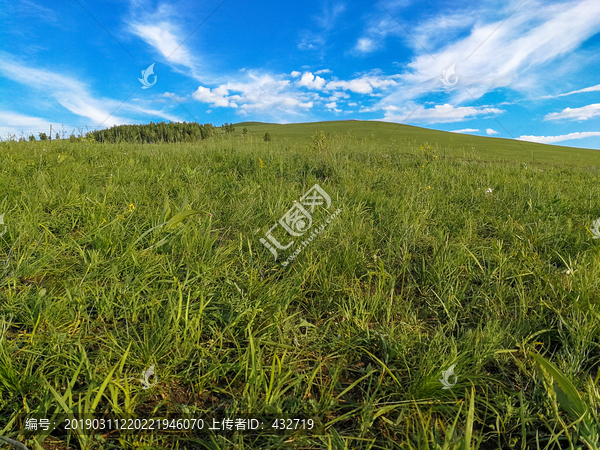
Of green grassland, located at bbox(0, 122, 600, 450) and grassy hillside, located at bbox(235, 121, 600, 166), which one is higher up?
grassy hillside, located at bbox(235, 121, 600, 166)

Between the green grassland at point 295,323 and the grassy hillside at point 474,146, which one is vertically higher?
the grassy hillside at point 474,146

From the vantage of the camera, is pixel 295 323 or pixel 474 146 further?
pixel 474 146

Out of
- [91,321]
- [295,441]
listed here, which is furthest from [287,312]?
[91,321]

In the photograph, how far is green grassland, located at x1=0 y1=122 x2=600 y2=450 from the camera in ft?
3.82

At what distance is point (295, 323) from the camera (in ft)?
5.49

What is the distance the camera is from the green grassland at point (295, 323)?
1.17m

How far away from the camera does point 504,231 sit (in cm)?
263

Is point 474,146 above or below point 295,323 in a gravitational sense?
above

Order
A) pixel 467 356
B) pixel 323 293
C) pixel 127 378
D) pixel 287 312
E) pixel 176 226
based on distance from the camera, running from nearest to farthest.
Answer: pixel 127 378, pixel 467 356, pixel 287 312, pixel 323 293, pixel 176 226

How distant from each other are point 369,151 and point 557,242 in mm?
4034

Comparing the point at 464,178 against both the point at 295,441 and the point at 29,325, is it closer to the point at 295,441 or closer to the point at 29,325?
the point at 295,441

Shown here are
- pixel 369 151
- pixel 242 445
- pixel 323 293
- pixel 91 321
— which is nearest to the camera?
pixel 242 445

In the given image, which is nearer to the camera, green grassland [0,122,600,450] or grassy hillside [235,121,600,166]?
green grassland [0,122,600,450]

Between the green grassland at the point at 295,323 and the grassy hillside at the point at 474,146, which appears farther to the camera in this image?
the grassy hillside at the point at 474,146
